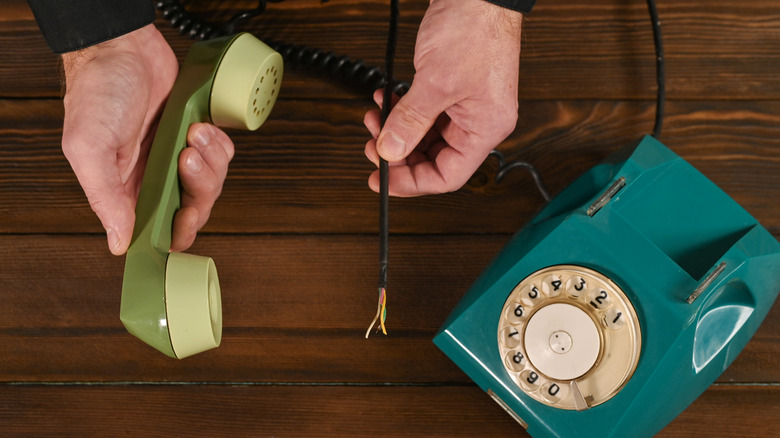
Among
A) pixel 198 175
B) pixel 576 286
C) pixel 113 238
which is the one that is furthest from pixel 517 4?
pixel 113 238

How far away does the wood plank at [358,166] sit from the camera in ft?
2.76

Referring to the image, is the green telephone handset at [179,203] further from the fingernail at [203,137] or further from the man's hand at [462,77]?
the man's hand at [462,77]

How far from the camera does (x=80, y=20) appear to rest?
690 millimetres

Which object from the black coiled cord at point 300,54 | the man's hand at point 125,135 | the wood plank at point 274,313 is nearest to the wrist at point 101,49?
the man's hand at point 125,135

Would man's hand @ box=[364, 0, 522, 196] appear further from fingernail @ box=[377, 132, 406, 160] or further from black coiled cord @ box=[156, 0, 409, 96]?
black coiled cord @ box=[156, 0, 409, 96]

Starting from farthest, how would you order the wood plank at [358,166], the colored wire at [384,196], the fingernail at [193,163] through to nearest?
the wood plank at [358,166] < the fingernail at [193,163] < the colored wire at [384,196]

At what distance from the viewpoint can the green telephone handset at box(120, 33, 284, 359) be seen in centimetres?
64

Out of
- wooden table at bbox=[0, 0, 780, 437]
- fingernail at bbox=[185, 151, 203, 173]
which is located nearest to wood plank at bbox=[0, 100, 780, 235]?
wooden table at bbox=[0, 0, 780, 437]

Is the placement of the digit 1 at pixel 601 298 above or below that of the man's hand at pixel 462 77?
below

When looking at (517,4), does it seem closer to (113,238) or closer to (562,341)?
(562,341)

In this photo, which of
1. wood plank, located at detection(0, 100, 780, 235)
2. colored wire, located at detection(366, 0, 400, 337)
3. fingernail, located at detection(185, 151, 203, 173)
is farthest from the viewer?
wood plank, located at detection(0, 100, 780, 235)

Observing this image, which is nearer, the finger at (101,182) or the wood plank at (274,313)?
the finger at (101,182)

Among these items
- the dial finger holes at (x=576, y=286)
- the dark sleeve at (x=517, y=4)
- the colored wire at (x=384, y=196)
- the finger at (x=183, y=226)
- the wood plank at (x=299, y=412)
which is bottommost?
the wood plank at (x=299, y=412)

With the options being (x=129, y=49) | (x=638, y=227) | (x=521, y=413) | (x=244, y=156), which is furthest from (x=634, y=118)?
(x=129, y=49)
